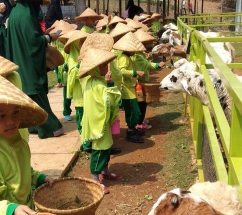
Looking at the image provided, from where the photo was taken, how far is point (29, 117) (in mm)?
2578

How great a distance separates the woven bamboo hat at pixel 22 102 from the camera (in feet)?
7.07

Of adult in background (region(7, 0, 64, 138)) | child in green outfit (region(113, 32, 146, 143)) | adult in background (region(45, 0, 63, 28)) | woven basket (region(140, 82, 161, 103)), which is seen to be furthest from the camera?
adult in background (region(45, 0, 63, 28))

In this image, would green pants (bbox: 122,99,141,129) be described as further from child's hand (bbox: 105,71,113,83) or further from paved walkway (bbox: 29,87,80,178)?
child's hand (bbox: 105,71,113,83)

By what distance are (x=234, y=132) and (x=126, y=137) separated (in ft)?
14.1

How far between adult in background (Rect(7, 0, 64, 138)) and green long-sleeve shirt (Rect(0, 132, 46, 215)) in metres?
3.38

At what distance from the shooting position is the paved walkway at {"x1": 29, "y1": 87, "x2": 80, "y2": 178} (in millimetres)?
5039

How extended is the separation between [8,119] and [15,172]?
32cm

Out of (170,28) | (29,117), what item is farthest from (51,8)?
(29,117)

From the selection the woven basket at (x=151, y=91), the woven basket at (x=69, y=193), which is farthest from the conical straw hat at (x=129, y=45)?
the woven basket at (x=69, y=193)

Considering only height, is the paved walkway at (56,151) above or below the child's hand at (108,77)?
below

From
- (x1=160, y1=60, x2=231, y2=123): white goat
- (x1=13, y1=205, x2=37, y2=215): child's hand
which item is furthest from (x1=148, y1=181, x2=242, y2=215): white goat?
(x1=160, y1=60, x2=231, y2=123): white goat

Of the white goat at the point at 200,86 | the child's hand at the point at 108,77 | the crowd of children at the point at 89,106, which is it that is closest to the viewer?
the crowd of children at the point at 89,106

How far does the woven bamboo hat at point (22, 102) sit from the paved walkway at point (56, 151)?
2.30m

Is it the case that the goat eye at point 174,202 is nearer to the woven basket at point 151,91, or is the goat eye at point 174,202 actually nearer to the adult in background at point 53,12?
the woven basket at point 151,91
